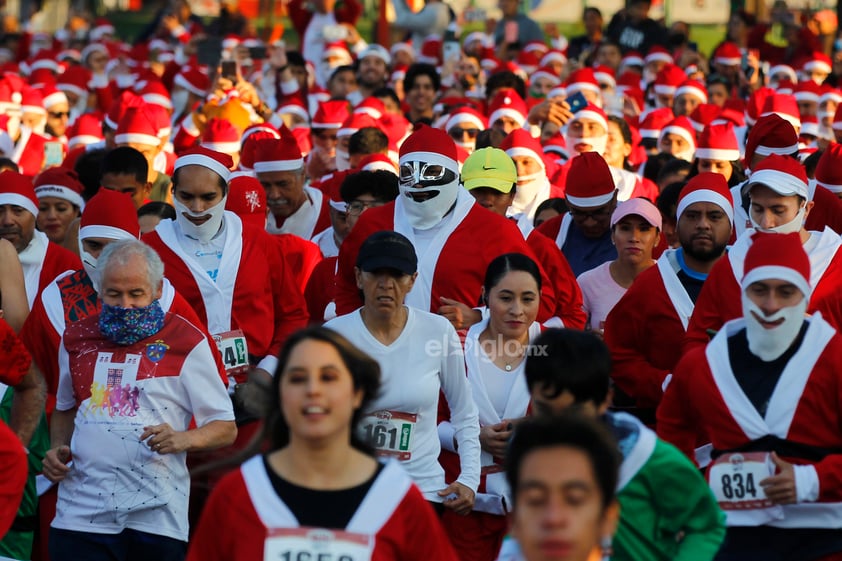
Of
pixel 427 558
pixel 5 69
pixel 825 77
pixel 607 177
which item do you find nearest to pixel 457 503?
pixel 427 558

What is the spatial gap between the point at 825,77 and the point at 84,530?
16.8 meters

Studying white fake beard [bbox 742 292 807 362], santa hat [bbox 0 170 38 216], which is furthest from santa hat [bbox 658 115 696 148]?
white fake beard [bbox 742 292 807 362]

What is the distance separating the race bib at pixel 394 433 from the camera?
7184 mm

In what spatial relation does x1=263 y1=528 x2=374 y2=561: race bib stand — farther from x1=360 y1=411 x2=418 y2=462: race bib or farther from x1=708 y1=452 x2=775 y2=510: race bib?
x1=360 y1=411 x2=418 y2=462: race bib

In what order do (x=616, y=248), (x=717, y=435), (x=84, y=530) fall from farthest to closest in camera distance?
(x=616, y=248) < (x=84, y=530) < (x=717, y=435)

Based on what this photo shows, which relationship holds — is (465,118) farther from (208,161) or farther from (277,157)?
(208,161)

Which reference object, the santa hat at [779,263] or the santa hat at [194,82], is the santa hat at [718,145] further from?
the santa hat at [194,82]

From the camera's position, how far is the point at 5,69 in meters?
25.8

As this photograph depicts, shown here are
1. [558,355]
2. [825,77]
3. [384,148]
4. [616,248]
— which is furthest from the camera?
[825,77]

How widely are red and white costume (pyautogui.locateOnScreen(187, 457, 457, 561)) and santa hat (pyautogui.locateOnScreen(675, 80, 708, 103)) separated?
13.8 metres

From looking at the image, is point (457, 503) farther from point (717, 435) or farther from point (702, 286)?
point (702, 286)

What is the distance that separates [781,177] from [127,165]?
4525 millimetres

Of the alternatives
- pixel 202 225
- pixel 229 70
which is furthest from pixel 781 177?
pixel 229 70

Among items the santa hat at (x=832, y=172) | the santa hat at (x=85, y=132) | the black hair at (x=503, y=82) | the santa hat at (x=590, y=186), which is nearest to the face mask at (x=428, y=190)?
the santa hat at (x=590, y=186)
